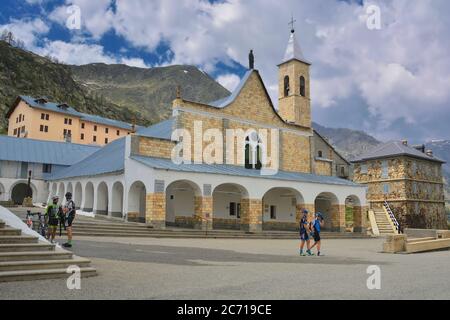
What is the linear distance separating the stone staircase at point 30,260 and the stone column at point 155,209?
12.4 meters

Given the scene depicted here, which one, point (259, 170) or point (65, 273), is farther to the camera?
point (259, 170)

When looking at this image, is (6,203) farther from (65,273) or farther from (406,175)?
(406,175)

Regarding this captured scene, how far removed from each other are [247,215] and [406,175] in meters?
26.0

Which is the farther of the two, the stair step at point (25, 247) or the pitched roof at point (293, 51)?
the pitched roof at point (293, 51)

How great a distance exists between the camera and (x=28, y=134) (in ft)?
192

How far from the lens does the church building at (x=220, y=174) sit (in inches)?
902

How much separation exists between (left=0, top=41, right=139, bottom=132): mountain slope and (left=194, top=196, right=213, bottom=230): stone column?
54387 mm

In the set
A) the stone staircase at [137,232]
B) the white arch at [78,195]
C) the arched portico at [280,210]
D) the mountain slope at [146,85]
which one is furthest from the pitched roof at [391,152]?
the mountain slope at [146,85]

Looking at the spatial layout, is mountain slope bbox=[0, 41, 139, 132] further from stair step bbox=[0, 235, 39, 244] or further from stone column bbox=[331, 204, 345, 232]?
stair step bbox=[0, 235, 39, 244]

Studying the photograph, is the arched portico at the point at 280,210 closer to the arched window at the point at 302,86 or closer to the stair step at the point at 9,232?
the arched window at the point at 302,86

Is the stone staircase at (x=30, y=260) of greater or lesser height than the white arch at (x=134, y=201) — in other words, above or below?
below

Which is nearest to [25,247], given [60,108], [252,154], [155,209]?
[155,209]
